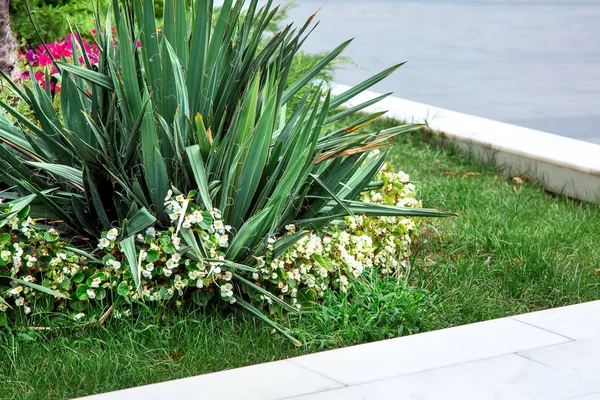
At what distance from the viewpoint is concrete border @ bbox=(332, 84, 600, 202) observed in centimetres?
568

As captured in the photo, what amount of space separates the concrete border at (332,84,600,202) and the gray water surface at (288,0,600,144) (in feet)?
4.57

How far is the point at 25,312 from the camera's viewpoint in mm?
3354

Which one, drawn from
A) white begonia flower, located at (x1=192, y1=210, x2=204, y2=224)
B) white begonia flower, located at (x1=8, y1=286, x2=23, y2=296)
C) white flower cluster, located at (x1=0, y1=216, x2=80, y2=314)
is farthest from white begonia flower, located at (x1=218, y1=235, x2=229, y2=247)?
white begonia flower, located at (x1=8, y1=286, x2=23, y2=296)

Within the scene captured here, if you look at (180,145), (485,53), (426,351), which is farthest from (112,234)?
(485,53)

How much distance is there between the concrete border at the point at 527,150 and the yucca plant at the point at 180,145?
7.65 ft

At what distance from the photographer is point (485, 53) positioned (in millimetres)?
12641

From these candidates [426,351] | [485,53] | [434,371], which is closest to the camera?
[434,371]

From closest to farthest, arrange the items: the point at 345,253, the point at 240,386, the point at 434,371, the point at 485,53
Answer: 1. the point at 240,386
2. the point at 434,371
3. the point at 345,253
4. the point at 485,53

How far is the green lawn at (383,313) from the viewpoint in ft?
10.1

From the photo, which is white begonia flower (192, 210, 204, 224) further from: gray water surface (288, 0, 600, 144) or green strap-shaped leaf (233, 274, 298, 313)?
gray water surface (288, 0, 600, 144)

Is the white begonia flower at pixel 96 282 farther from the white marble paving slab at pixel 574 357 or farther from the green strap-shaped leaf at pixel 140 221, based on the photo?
the white marble paving slab at pixel 574 357

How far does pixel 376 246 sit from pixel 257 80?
3.68 feet

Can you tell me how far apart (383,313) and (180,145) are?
42.7 inches

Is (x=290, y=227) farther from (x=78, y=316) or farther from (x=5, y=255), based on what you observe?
(x=5, y=255)
